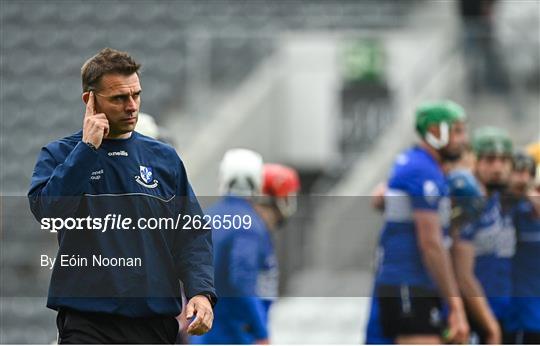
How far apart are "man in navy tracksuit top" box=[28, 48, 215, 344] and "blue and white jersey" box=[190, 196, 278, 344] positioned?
2018mm

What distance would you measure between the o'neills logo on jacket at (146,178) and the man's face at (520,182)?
3.50m

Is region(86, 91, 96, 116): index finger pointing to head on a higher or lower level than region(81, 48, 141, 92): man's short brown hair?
lower

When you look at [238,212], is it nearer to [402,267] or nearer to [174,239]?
[402,267]

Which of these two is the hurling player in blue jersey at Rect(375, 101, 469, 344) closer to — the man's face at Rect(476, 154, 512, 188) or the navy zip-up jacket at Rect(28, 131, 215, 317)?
the man's face at Rect(476, 154, 512, 188)

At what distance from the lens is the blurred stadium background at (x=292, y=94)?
39.8 ft

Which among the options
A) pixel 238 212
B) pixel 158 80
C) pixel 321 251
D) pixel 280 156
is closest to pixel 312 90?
pixel 280 156

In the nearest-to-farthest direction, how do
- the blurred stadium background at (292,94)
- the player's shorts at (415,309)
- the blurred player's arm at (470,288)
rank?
the player's shorts at (415,309)
the blurred player's arm at (470,288)
the blurred stadium background at (292,94)

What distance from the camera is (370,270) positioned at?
38.9 feet

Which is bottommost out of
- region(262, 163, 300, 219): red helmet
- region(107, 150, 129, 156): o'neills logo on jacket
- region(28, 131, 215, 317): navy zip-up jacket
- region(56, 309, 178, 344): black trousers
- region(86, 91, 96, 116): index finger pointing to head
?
region(56, 309, 178, 344): black trousers

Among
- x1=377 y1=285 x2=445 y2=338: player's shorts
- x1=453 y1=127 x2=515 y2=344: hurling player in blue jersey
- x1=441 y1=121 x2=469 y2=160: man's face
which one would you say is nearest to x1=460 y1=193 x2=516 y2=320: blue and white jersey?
x1=453 y1=127 x2=515 y2=344: hurling player in blue jersey

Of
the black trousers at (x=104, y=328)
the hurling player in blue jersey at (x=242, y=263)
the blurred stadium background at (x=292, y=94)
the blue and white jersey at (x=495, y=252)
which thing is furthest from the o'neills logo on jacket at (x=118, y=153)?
the blurred stadium background at (x=292, y=94)

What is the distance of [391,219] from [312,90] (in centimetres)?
733

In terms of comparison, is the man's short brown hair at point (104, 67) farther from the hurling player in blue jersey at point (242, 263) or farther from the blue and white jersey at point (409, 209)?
the blue and white jersey at point (409, 209)

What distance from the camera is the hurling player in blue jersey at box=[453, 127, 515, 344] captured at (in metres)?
7.76
